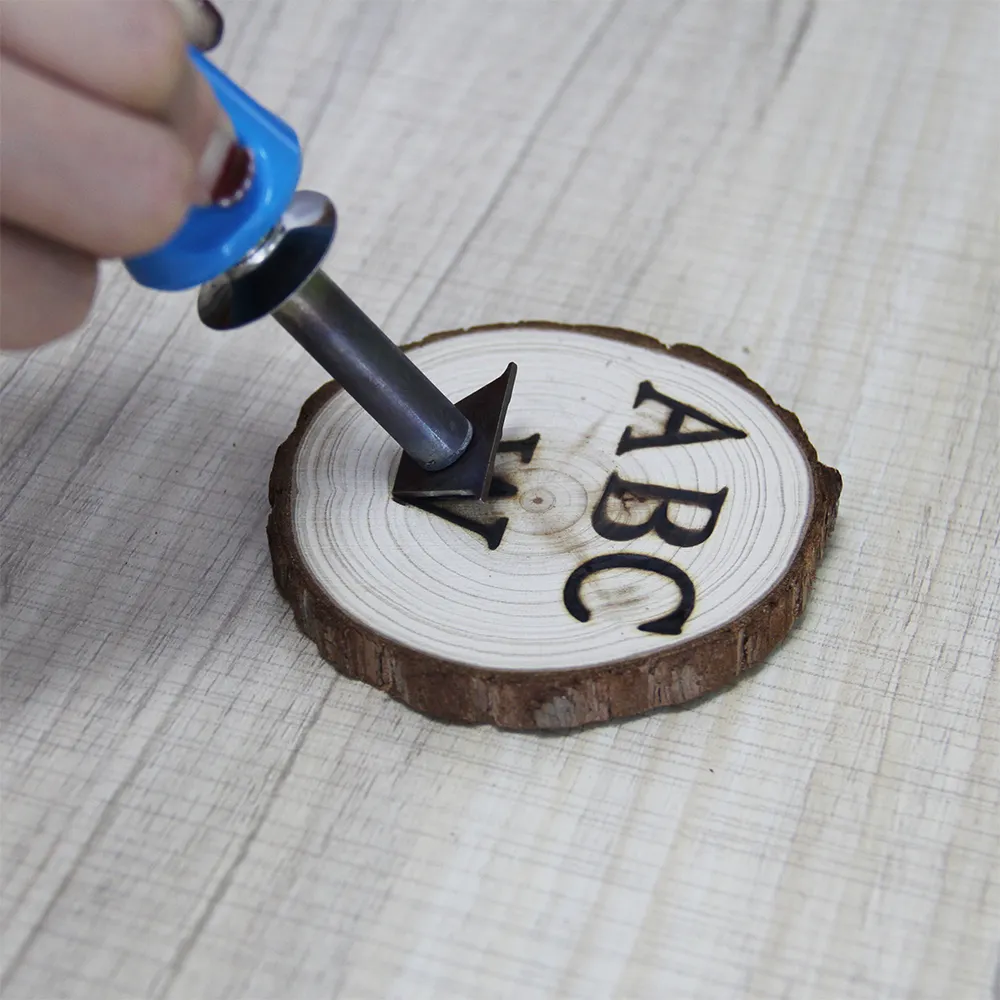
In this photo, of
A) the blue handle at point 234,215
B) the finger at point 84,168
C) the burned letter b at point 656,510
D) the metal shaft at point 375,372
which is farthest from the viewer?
the burned letter b at point 656,510

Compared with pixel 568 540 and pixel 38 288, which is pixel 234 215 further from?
pixel 568 540

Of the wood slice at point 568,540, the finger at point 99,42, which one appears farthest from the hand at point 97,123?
the wood slice at point 568,540

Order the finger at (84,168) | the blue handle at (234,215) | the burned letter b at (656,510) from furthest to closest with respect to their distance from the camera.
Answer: the burned letter b at (656,510), the blue handle at (234,215), the finger at (84,168)

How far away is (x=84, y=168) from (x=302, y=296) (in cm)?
25

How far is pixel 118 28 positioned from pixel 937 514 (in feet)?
2.85

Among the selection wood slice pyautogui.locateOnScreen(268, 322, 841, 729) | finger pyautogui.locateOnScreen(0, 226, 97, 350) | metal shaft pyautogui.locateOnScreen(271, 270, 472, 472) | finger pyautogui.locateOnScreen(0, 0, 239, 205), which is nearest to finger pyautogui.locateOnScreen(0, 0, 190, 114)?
finger pyautogui.locateOnScreen(0, 0, 239, 205)

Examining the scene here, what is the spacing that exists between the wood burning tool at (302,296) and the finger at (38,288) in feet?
0.14

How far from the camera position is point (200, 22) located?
103 cm

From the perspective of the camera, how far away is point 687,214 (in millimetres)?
1793

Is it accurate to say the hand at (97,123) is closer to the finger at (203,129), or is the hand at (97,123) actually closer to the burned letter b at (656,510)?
the finger at (203,129)

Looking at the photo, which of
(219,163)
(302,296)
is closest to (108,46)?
(219,163)

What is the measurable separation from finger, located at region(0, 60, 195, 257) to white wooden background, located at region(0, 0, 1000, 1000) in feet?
1.50

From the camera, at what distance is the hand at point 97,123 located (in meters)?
0.90

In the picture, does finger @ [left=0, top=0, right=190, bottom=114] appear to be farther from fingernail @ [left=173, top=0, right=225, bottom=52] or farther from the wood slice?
the wood slice
